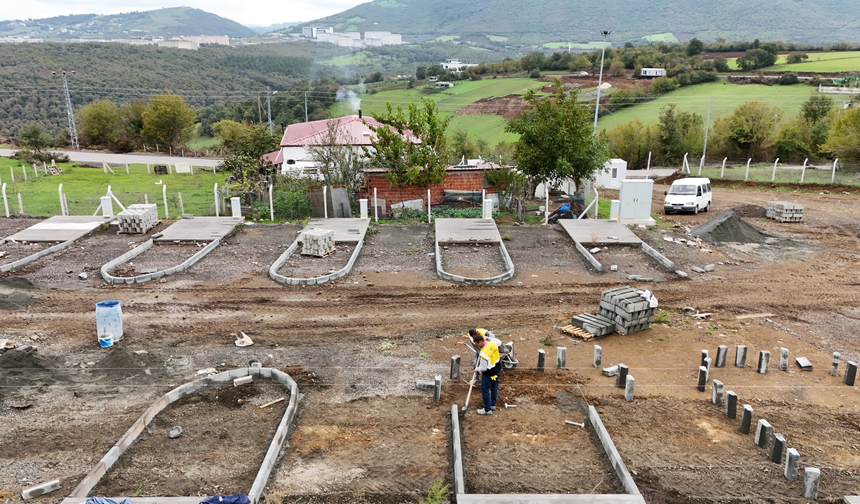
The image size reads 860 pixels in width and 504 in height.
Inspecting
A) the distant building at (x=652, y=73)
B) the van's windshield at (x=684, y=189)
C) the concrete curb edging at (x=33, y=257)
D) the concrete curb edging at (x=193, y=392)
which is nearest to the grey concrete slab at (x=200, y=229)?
the concrete curb edging at (x=33, y=257)

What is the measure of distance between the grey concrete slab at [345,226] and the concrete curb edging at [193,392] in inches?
375

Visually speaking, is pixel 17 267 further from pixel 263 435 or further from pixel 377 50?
pixel 377 50

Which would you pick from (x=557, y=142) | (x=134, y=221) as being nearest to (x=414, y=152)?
(x=557, y=142)

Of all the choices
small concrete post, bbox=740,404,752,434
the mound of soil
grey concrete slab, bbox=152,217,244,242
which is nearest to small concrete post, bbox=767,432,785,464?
small concrete post, bbox=740,404,752,434

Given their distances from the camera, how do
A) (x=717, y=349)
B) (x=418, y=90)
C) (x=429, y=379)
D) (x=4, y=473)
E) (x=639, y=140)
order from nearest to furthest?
(x=4, y=473)
(x=429, y=379)
(x=717, y=349)
(x=639, y=140)
(x=418, y=90)

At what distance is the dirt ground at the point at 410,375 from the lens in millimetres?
8172

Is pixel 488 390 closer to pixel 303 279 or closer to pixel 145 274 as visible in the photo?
pixel 303 279

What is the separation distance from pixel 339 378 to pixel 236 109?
64095 millimetres

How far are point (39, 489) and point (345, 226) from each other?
50.9 ft

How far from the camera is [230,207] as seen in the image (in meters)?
25.1

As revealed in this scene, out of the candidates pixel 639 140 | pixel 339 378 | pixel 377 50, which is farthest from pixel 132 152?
pixel 377 50

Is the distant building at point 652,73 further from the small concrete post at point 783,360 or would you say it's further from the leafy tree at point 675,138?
the small concrete post at point 783,360

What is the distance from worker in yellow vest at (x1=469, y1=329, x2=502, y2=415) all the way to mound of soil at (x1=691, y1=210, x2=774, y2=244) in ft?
47.8

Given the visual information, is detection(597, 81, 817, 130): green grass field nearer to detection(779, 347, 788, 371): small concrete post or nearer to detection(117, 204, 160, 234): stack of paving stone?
detection(117, 204, 160, 234): stack of paving stone
